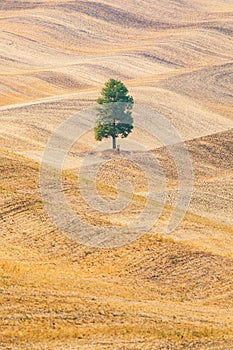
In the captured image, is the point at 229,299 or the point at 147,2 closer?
the point at 229,299

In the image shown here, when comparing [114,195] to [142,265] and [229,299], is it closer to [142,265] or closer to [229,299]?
[142,265]

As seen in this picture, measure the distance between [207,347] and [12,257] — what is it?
1306 cm

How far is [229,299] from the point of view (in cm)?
3738

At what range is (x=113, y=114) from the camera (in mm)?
79375

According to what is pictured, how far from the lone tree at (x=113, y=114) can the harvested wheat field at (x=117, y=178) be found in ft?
6.76

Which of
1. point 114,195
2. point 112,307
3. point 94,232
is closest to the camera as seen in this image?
point 112,307

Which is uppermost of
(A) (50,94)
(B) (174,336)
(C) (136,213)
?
(B) (174,336)

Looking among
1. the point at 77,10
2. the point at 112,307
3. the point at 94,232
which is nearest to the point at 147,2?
the point at 77,10

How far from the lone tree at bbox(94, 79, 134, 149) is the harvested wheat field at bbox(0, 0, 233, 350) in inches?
81.2

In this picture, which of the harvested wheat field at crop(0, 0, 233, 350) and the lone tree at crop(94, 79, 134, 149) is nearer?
the harvested wheat field at crop(0, 0, 233, 350)

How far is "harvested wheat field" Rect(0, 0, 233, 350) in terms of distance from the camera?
32.1 m

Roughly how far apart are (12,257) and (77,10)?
122 meters

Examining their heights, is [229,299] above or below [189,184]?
above

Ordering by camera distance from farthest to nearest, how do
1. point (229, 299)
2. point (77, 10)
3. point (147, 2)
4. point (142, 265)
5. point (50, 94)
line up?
1. point (147, 2)
2. point (77, 10)
3. point (50, 94)
4. point (142, 265)
5. point (229, 299)
